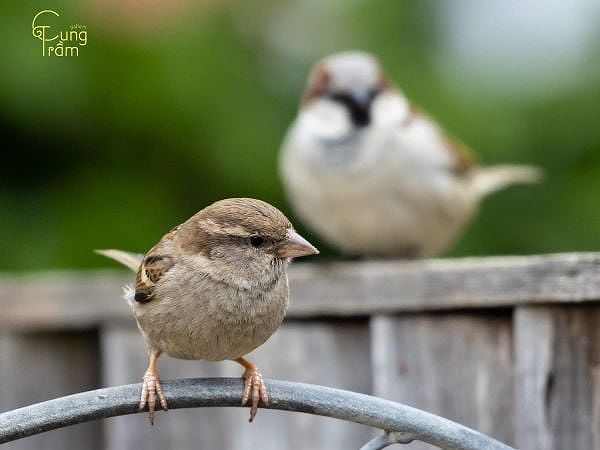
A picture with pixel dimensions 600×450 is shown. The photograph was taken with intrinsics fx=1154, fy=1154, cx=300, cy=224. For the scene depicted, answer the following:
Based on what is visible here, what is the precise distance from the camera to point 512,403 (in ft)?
6.59

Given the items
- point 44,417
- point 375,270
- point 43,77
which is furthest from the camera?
point 43,77

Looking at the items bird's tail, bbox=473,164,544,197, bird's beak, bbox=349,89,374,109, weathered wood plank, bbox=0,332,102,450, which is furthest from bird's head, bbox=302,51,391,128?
weathered wood plank, bbox=0,332,102,450

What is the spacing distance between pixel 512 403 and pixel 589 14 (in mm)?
1687

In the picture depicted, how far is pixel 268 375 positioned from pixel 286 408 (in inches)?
26.5

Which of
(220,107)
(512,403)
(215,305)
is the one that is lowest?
(512,403)

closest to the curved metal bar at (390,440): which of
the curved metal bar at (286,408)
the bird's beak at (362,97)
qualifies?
the curved metal bar at (286,408)

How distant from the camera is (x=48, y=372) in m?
2.54

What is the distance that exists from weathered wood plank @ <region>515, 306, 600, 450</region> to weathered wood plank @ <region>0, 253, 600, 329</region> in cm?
4

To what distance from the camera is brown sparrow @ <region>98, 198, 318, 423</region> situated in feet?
5.80

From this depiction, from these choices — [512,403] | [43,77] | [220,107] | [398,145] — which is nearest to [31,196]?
[43,77]

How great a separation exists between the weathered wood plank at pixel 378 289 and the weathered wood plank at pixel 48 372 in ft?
0.17

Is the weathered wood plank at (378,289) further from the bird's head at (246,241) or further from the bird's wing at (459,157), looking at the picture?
the bird's wing at (459,157)

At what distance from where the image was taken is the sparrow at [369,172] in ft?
11.0

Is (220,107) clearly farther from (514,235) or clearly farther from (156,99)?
(514,235)
